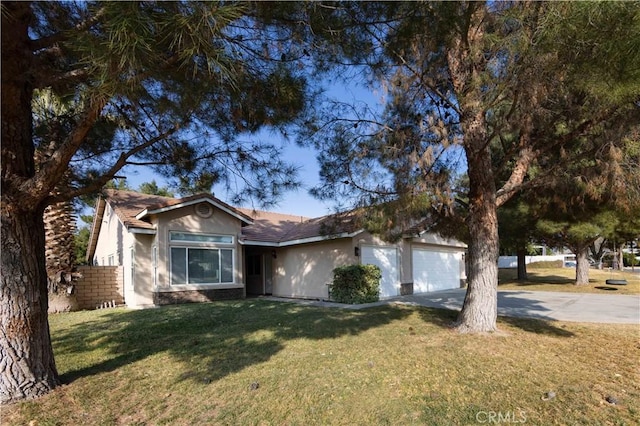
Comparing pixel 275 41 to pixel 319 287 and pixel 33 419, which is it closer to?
pixel 33 419

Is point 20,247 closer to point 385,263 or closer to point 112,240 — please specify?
point 385,263

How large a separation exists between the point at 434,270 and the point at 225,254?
972cm

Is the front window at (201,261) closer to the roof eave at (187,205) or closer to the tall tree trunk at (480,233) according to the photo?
the roof eave at (187,205)

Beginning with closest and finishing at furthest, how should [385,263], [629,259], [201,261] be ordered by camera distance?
[201,261]
[385,263]
[629,259]

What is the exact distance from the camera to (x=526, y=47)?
3605 mm

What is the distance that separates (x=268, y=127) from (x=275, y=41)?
1449 mm

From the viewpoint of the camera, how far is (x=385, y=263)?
14.7 meters

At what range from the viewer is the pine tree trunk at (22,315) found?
4023 millimetres

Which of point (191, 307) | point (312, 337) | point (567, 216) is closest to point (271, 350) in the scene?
point (312, 337)

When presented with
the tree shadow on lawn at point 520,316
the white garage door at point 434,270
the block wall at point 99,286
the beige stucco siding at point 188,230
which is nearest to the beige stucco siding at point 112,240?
the block wall at point 99,286

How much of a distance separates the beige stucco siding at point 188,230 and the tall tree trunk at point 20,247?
8.90 metres

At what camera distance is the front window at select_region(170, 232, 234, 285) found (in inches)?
529

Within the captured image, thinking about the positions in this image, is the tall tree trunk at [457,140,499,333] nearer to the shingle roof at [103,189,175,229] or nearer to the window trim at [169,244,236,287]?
the window trim at [169,244,236,287]

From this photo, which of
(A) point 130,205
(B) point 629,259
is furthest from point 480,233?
(B) point 629,259
